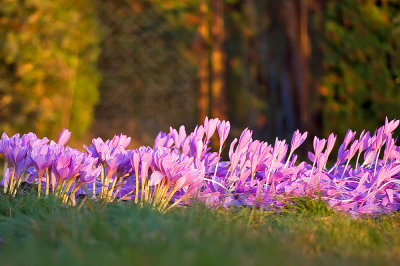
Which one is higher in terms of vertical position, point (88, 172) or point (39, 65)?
point (39, 65)

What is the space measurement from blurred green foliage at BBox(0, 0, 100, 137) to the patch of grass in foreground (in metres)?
4.23

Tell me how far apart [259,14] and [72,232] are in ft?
23.8

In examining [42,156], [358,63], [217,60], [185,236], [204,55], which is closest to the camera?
[185,236]

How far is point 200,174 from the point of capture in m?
2.48

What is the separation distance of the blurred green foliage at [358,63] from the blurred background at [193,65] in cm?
1

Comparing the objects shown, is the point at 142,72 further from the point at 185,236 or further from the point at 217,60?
the point at 185,236

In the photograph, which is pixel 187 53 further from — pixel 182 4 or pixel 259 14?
pixel 259 14

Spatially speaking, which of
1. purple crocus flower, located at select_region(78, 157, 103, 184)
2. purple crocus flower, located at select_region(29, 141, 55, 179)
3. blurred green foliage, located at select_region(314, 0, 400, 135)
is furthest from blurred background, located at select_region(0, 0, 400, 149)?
purple crocus flower, located at select_region(29, 141, 55, 179)

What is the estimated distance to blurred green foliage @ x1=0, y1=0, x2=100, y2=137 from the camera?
6539mm

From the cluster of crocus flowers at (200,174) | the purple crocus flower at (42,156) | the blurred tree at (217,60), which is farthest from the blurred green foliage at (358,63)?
the purple crocus flower at (42,156)

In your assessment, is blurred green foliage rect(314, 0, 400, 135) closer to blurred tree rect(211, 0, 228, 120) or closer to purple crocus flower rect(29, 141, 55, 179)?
blurred tree rect(211, 0, 228, 120)

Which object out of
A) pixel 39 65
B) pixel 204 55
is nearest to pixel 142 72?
pixel 204 55

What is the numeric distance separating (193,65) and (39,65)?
245cm

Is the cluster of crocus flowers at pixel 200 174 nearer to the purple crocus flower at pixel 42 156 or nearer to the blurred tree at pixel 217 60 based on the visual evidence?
the purple crocus flower at pixel 42 156
